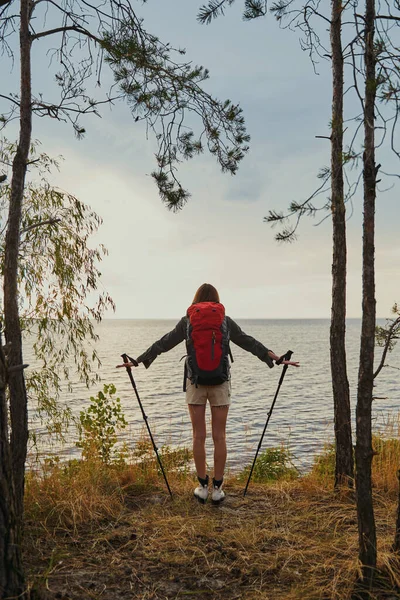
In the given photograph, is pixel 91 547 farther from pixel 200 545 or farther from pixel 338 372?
pixel 338 372

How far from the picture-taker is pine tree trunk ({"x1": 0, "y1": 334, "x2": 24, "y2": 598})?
3428 millimetres

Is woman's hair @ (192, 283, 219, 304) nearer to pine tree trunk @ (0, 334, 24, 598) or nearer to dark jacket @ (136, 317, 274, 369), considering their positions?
dark jacket @ (136, 317, 274, 369)

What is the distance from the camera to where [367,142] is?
3969 mm

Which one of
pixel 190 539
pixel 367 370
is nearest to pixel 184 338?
pixel 190 539

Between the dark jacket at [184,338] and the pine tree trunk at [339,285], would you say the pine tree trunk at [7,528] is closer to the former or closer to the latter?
the dark jacket at [184,338]

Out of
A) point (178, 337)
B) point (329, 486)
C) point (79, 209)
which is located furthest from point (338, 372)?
point (79, 209)

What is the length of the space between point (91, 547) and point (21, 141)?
3.71 meters

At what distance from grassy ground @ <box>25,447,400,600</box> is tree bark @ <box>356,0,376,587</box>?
0.22 metres

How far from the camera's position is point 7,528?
3.45 m

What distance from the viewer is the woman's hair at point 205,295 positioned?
607 cm

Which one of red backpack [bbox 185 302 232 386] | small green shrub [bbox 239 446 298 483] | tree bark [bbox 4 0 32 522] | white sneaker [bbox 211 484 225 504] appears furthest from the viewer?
small green shrub [bbox 239 446 298 483]

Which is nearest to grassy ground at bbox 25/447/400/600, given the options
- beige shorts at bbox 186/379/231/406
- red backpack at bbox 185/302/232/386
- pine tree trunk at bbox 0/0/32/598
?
pine tree trunk at bbox 0/0/32/598

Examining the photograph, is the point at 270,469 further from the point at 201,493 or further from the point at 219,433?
the point at 219,433

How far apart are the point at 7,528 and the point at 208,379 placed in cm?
269
